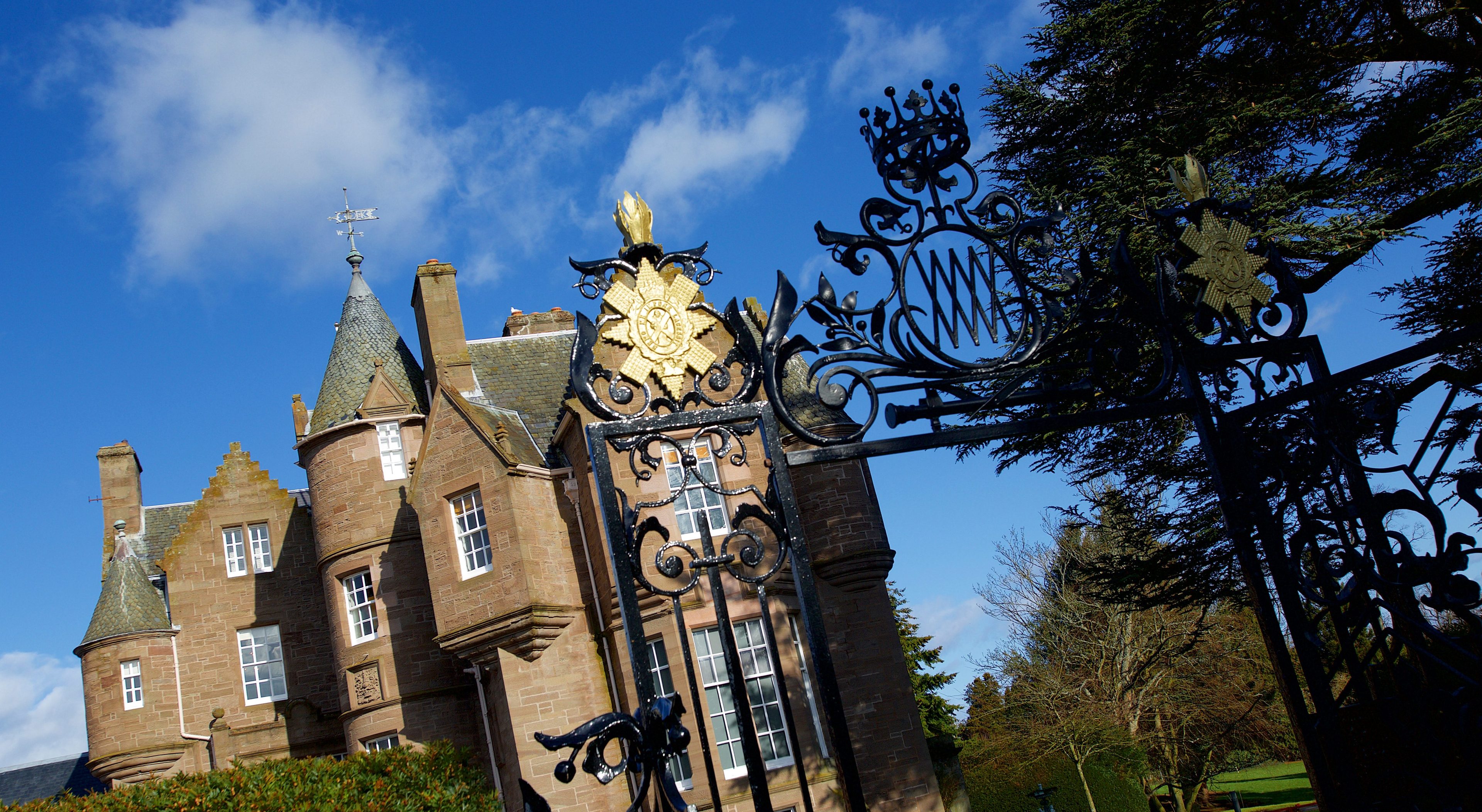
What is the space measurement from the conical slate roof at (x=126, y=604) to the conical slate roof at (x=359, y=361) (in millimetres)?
5976

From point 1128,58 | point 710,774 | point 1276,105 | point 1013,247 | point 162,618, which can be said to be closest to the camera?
point 710,774

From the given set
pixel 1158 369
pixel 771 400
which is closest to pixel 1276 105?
pixel 1158 369

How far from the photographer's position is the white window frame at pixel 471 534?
19.1 m

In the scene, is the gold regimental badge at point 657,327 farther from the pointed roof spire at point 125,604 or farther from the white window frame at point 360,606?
the pointed roof spire at point 125,604

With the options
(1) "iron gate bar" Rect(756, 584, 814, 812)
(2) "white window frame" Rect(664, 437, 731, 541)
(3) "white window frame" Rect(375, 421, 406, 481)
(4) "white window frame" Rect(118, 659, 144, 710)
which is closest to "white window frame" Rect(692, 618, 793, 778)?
(2) "white window frame" Rect(664, 437, 731, 541)

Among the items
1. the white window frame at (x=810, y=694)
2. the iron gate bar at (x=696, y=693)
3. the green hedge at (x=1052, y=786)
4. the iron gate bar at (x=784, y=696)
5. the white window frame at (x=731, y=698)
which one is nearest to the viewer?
the iron gate bar at (x=696, y=693)

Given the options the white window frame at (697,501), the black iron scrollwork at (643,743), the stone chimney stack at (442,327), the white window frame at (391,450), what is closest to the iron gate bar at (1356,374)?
the black iron scrollwork at (643,743)

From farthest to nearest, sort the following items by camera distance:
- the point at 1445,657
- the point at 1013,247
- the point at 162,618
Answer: the point at 162,618, the point at 1445,657, the point at 1013,247

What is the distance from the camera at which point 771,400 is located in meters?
4.52

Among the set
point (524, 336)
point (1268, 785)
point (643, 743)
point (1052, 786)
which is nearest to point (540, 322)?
point (524, 336)

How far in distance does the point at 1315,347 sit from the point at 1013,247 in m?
1.72

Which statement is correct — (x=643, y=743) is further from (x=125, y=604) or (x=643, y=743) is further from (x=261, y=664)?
(x=125, y=604)

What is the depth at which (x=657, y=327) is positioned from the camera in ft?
14.6

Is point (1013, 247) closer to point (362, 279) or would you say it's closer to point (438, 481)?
point (438, 481)
